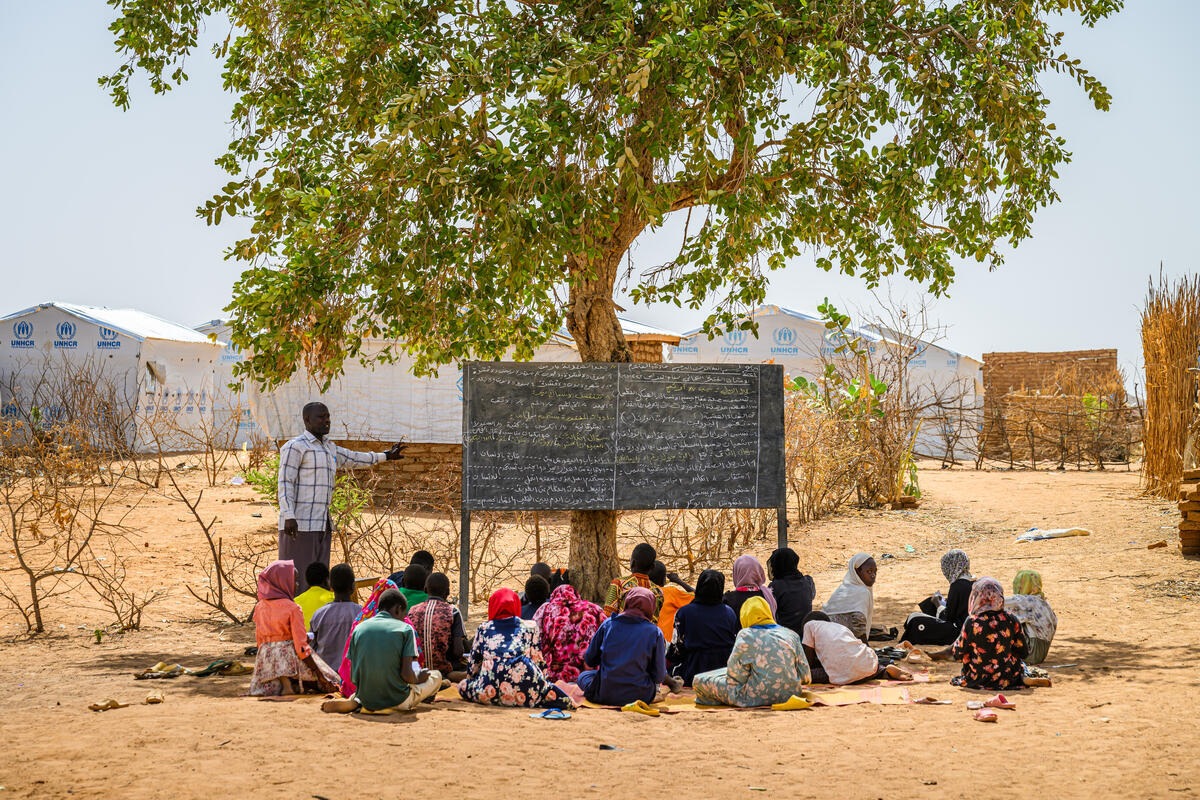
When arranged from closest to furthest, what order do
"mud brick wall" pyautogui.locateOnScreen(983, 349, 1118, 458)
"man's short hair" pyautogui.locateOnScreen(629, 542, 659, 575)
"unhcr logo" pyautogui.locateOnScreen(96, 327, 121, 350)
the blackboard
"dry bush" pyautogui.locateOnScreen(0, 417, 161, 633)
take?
"man's short hair" pyautogui.locateOnScreen(629, 542, 659, 575), "dry bush" pyautogui.locateOnScreen(0, 417, 161, 633), the blackboard, "unhcr logo" pyautogui.locateOnScreen(96, 327, 121, 350), "mud brick wall" pyautogui.locateOnScreen(983, 349, 1118, 458)

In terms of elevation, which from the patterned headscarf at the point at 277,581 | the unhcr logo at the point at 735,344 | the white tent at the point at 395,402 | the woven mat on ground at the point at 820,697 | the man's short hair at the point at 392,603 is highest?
the unhcr logo at the point at 735,344

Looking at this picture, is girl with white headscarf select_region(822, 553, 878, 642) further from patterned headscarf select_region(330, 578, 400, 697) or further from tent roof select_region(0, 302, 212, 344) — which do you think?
tent roof select_region(0, 302, 212, 344)

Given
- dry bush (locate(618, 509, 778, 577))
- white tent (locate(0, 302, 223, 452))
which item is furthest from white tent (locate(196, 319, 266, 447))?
dry bush (locate(618, 509, 778, 577))

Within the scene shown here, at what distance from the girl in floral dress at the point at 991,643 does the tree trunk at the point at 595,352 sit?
3.23m

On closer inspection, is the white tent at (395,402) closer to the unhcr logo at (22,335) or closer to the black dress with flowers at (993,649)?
the unhcr logo at (22,335)

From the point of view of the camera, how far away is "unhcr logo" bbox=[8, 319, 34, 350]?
894 inches

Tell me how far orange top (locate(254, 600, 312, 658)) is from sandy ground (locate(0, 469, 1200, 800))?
1.15 feet

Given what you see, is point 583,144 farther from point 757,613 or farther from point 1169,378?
point 1169,378

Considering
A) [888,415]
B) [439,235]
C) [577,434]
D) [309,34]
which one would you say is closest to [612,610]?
[577,434]

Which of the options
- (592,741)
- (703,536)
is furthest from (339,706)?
(703,536)

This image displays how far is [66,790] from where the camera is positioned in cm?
414

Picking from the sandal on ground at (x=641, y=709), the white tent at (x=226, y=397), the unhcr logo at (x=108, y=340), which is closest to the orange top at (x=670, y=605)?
the sandal on ground at (x=641, y=709)

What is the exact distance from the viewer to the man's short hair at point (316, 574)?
21.5 ft

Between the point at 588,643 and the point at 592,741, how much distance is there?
4.19 feet
